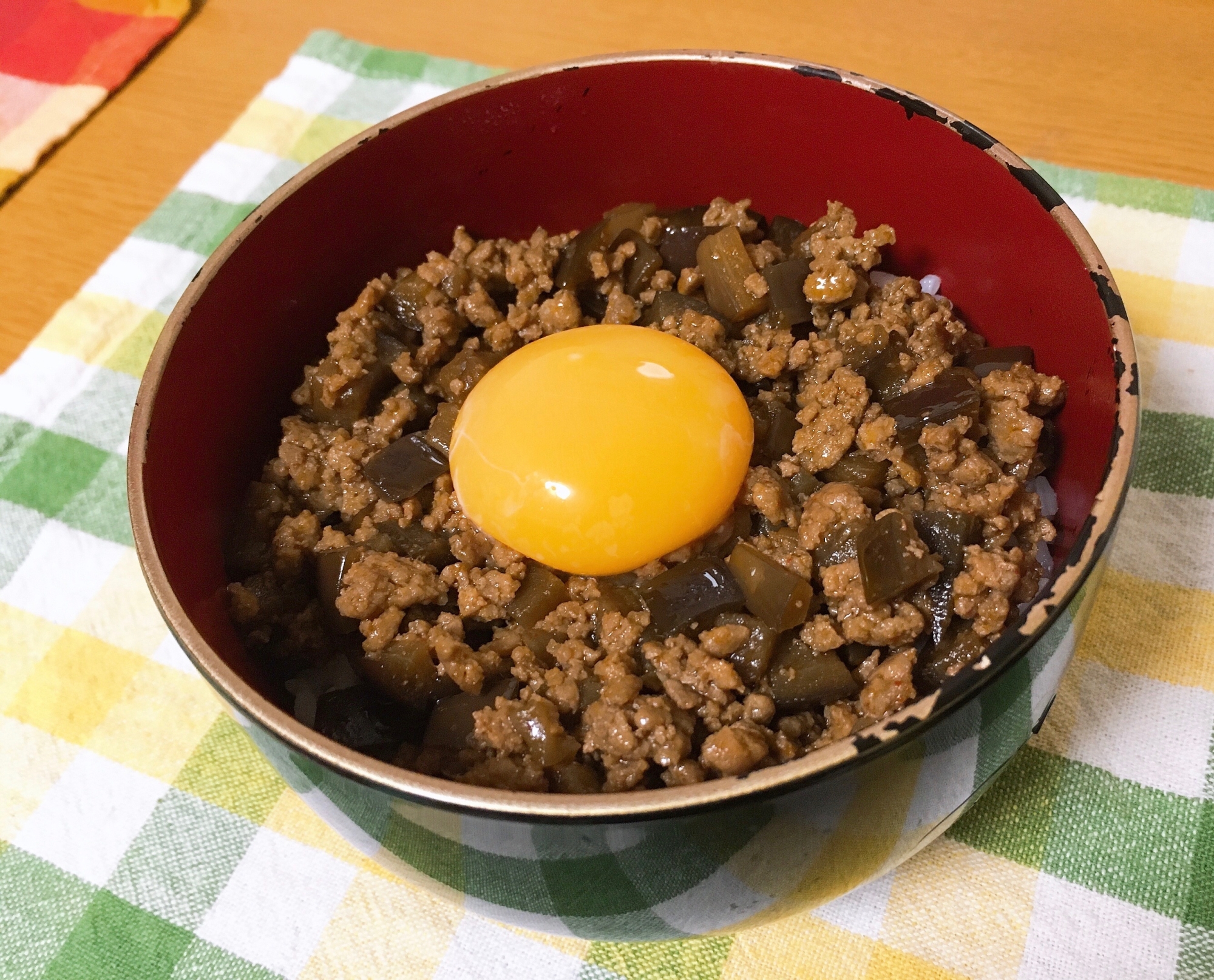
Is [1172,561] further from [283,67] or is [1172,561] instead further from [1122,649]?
[283,67]

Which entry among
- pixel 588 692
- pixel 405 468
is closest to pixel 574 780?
pixel 588 692

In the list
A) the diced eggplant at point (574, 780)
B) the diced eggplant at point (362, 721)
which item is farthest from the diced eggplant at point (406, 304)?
the diced eggplant at point (574, 780)

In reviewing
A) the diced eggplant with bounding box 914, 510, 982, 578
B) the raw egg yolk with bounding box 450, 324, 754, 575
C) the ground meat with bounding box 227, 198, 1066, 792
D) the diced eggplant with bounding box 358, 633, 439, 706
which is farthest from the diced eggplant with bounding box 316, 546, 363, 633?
the diced eggplant with bounding box 914, 510, 982, 578

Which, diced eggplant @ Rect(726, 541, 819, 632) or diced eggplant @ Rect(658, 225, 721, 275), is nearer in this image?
diced eggplant @ Rect(726, 541, 819, 632)

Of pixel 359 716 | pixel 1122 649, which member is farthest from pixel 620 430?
pixel 1122 649

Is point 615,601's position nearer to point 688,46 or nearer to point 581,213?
point 581,213

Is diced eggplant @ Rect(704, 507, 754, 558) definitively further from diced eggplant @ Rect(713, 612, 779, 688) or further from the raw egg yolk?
diced eggplant @ Rect(713, 612, 779, 688)
